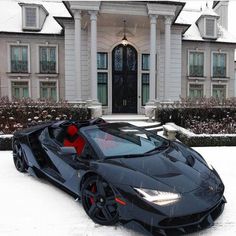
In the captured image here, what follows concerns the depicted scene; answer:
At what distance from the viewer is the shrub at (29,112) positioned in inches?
364

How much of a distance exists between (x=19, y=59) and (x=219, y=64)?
539 inches

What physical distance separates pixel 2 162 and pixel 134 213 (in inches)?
174

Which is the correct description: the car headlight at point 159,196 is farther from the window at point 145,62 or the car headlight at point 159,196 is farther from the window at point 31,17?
the window at point 31,17

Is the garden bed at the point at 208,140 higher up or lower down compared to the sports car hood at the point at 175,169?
lower down

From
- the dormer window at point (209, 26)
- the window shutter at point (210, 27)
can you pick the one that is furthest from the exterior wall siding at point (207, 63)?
the window shutter at point (210, 27)

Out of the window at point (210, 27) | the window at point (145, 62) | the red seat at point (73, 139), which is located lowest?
the red seat at point (73, 139)

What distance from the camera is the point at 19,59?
16.3 meters

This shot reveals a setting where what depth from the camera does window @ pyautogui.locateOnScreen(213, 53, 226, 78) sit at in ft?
58.0

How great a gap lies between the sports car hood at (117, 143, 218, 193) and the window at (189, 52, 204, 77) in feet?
48.5

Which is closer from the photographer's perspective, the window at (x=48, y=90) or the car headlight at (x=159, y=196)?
the car headlight at (x=159, y=196)

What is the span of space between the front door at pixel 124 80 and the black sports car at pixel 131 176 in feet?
38.3

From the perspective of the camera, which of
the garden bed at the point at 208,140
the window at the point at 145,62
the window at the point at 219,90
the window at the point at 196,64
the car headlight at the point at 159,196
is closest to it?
the car headlight at the point at 159,196

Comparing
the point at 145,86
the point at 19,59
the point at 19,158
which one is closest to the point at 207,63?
the point at 145,86

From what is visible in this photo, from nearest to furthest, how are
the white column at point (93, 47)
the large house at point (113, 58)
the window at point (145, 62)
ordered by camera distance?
the white column at point (93, 47)
the large house at point (113, 58)
the window at point (145, 62)
